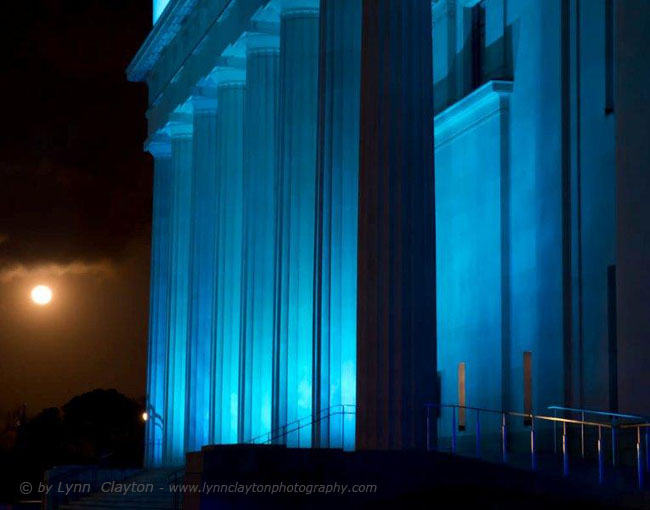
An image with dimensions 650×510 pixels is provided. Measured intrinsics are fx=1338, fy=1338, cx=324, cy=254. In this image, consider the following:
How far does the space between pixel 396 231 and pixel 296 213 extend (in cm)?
1215

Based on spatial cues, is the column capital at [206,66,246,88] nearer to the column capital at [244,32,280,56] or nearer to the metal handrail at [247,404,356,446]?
the column capital at [244,32,280,56]

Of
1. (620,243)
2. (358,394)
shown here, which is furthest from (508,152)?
(620,243)

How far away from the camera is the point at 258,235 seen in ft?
168

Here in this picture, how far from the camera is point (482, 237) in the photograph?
1719 inches

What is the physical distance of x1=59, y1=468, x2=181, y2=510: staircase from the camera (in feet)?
148

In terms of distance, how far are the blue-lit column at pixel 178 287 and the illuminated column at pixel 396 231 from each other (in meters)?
29.0

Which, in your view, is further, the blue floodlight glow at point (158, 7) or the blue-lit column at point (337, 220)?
the blue floodlight glow at point (158, 7)

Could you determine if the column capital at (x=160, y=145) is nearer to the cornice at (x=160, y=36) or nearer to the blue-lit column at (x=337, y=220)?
the cornice at (x=160, y=36)

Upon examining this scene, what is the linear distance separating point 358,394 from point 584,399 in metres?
6.83

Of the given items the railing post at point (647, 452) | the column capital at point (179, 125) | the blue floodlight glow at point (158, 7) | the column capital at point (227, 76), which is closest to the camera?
the railing post at point (647, 452)

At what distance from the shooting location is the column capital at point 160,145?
70188 mm

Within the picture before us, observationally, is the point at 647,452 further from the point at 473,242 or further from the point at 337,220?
the point at 473,242

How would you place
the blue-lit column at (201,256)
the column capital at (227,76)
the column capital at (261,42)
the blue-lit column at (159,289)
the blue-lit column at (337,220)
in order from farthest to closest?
1. the blue-lit column at (159,289)
2. the blue-lit column at (201,256)
3. the column capital at (227,76)
4. the column capital at (261,42)
5. the blue-lit column at (337,220)

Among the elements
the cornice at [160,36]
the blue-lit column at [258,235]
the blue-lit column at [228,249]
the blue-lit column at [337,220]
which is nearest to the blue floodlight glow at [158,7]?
the cornice at [160,36]
